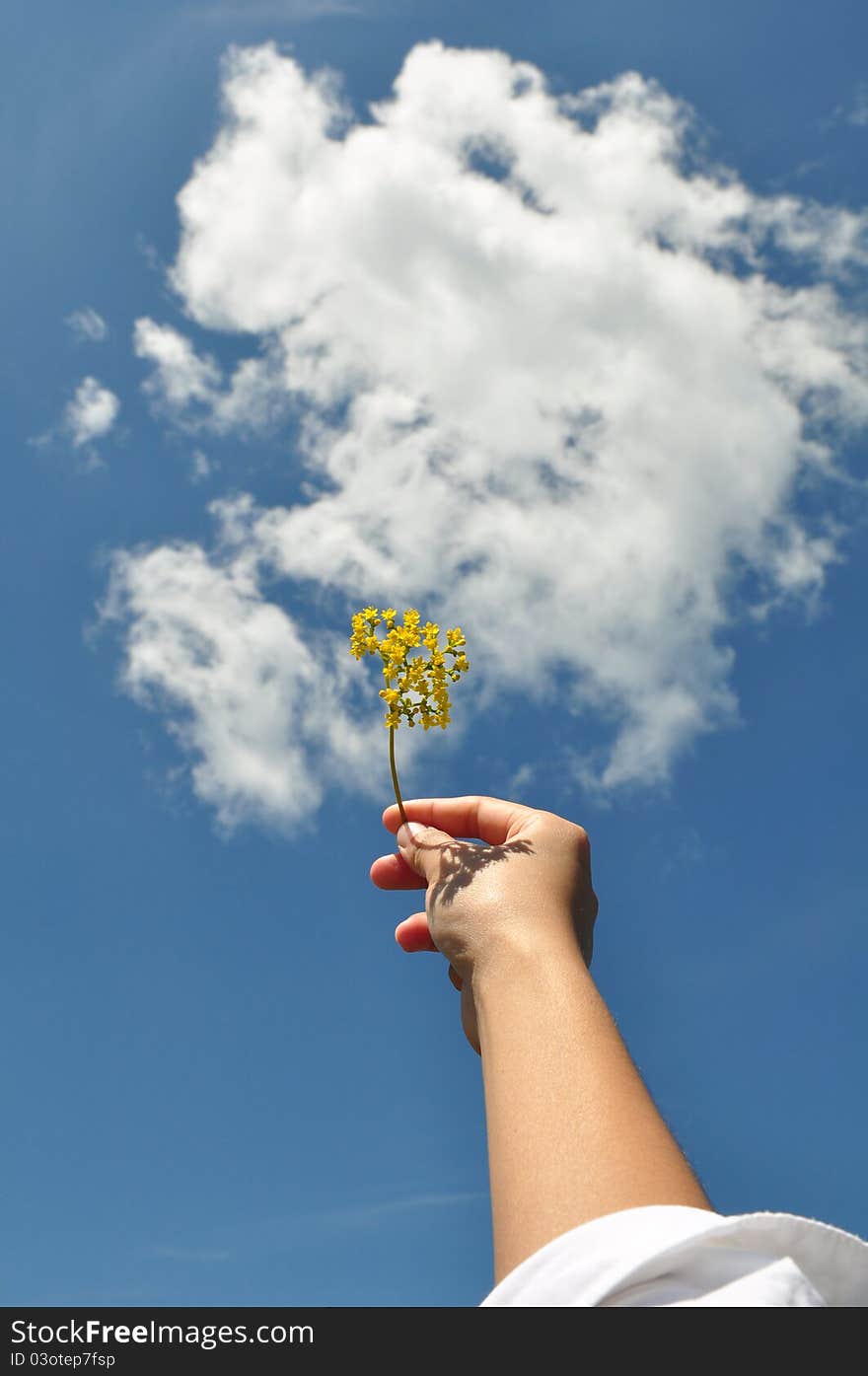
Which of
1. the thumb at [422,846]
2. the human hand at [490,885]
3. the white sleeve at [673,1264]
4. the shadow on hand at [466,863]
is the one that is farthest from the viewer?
the thumb at [422,846]

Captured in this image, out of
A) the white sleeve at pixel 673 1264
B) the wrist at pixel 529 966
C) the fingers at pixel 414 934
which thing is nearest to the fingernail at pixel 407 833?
the fingers at pixel 414 934

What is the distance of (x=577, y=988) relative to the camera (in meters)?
2.88

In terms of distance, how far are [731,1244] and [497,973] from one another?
1.32m

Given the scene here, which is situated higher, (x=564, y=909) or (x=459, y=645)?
(x=459, y=645)

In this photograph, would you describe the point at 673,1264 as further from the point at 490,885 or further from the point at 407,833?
the point at 407,833

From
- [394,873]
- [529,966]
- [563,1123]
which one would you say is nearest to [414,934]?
[394,873]

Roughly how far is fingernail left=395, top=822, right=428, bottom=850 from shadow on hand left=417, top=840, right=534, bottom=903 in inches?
22.5

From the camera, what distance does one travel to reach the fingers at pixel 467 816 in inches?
183

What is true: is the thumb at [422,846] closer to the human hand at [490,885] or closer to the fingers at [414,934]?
the human hand at [490,885]

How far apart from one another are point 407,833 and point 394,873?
0.24 metres

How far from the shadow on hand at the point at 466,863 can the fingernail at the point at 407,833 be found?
0.57 metres

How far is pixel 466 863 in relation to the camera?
4078mm
